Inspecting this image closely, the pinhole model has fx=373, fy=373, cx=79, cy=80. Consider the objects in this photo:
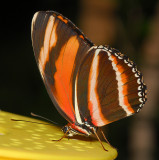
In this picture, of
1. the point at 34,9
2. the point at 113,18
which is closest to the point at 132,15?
the point at 113,18

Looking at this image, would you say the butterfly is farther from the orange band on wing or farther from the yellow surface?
the yellow surface

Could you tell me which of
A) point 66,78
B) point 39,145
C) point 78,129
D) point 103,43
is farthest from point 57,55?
point 103,43

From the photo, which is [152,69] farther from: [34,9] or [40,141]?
[40,141]

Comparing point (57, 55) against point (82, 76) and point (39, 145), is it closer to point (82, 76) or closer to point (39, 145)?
point (82, 76)

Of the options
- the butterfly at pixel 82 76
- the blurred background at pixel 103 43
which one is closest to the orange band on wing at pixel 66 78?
the butterfly at pixel 82 76

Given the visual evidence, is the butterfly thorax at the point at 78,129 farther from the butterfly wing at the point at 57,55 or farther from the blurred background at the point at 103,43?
the blurred background at the point at 103,43

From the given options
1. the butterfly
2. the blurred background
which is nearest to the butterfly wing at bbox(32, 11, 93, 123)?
the butterfly
